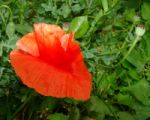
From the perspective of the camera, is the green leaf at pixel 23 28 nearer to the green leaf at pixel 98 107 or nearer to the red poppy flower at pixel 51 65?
the red poppy flower at pixel 51 65

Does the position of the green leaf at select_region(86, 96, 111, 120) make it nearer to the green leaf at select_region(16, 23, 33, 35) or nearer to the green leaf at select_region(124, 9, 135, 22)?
the green leaf at select_region(16, 23, 33, 35)

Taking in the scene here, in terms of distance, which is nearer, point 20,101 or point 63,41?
point 63,41

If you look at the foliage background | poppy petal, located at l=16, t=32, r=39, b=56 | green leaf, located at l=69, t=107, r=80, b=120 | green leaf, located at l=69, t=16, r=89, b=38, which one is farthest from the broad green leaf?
poppy petal, located at l=16, t=32, r=39, b=56

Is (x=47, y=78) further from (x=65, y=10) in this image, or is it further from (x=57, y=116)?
(x=65, y=10)

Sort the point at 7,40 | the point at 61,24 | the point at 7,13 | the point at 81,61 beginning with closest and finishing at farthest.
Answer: the point at 81,61 → the point at 7,40 → the point at 7,13 → the point at 61,24

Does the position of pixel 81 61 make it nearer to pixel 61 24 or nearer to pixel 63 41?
pixel 63 41

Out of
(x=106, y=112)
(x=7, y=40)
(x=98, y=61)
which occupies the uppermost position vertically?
(x=7, y=40)

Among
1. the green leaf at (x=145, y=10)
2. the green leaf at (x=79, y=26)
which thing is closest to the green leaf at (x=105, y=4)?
the green leaf at (x=79, y=26)

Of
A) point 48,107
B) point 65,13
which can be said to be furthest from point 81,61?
point 65,13

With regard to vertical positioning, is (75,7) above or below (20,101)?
above
